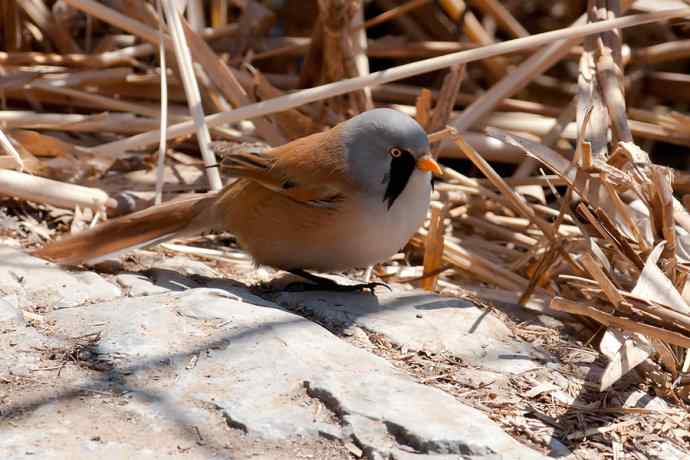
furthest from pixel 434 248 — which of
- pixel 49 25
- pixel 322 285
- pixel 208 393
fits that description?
pixel 49 25

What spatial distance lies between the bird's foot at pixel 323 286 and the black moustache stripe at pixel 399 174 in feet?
1.14

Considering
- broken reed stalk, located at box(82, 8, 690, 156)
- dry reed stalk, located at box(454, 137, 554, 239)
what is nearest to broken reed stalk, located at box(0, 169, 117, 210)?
broken reed stalk, located at box(82, 8, 690, 156)

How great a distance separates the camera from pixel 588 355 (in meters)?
3.17

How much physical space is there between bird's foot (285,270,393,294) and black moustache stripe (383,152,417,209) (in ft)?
1.14

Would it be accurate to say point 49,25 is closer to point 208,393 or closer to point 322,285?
point 322,285

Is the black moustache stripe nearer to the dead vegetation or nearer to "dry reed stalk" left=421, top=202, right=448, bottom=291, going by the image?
the dead vegetation

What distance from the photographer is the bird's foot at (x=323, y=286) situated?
3506 millimetres

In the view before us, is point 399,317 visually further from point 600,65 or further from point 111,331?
point 600,65

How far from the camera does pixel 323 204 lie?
338cm

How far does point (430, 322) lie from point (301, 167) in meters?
0.72

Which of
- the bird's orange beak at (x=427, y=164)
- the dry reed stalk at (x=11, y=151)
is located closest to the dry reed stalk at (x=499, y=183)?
the bird's orange beak at (x=427, y=164)

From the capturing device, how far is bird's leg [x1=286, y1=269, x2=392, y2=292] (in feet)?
11.5

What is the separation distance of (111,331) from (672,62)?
5.05m

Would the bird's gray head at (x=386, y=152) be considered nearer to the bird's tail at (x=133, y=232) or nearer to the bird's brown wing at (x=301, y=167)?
the bird's brown wing at (x=301, y=167)
